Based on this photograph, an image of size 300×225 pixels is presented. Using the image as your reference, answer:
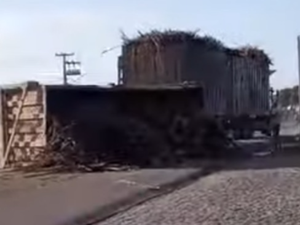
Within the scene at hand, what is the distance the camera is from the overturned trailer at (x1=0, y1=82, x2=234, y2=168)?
18516 mm

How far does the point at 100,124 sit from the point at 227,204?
8.08 meters

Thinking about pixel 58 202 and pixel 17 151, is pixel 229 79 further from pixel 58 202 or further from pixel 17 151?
pixel 58 202

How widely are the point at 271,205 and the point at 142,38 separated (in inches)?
442

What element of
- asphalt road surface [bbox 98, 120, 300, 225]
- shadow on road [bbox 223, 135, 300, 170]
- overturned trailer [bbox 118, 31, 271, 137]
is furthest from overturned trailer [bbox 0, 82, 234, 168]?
asphalt road surface [bbox 98, 120, 300, 225]

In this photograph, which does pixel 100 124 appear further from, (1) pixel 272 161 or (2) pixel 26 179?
(1) pixel 272 161

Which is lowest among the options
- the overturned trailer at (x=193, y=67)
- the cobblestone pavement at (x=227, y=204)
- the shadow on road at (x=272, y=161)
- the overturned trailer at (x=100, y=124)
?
the cobblestone pavement at (x=227, y=204)

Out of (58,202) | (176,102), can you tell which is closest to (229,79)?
(176,102)

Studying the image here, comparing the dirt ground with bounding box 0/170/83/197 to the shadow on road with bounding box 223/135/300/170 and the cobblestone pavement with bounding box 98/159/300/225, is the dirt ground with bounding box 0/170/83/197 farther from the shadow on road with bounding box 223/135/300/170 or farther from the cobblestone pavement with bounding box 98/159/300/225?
the shadow on road with bounding box 223/135/300/170

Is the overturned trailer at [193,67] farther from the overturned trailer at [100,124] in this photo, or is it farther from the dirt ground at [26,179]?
the dirt ground at [26,179]

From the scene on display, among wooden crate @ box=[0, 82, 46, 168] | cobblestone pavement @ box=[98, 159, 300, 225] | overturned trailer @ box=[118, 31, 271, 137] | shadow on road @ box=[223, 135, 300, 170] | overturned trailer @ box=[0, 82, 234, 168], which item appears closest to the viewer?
cobblestone pavement @ box=[98, 159, 300, 225]

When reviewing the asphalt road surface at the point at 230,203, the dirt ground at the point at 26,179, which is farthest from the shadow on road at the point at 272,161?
the dirt ground at the point at 26,179

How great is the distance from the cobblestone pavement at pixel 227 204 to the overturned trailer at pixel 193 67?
633 centimetres

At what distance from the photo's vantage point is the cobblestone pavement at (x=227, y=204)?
10125 mm

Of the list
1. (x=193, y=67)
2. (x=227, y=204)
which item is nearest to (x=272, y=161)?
(x=193, y=67)
